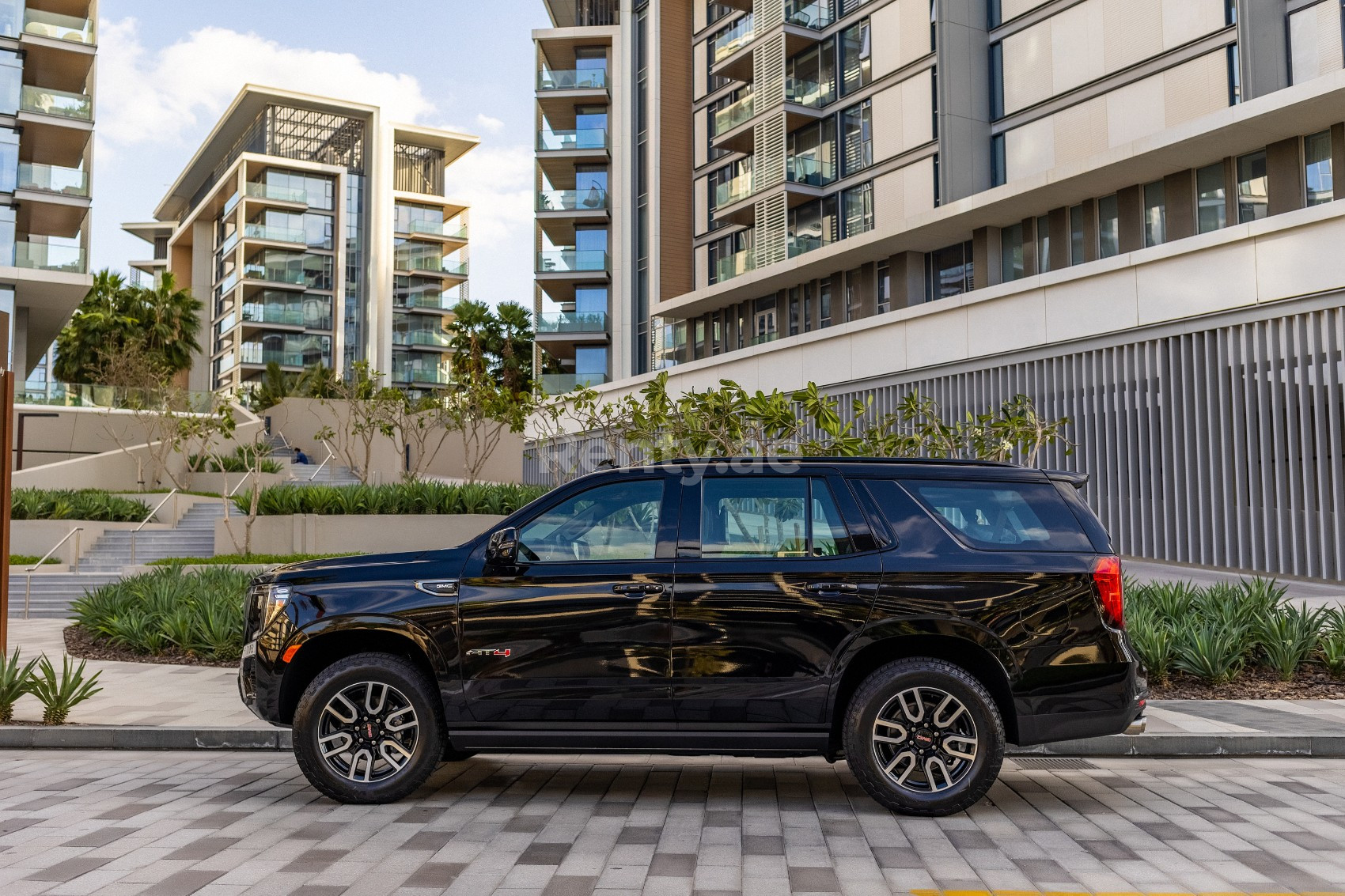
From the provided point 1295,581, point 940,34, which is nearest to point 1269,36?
point 940,34

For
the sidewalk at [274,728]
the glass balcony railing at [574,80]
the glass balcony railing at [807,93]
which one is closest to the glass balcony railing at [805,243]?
the glass balcony railing at [807,93]

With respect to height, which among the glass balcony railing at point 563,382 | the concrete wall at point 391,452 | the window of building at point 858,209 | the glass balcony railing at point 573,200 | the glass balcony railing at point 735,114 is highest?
the glass balcony railing at point 735,114

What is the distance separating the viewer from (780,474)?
654 cm

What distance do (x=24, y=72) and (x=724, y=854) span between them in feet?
170

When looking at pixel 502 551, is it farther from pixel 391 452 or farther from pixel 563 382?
pixel 391 452

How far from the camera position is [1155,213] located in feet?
89.8

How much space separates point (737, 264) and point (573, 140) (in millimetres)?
14246

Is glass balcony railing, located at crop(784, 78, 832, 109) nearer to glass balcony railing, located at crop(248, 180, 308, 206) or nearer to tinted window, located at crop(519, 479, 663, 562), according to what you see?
tinted window, located at crop(519, 479, 663, 562)

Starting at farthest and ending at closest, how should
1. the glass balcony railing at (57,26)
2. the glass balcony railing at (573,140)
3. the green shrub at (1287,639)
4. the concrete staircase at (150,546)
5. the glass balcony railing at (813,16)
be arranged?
the glass balcony railing at (573,140) < the glass balcony railing at (57,26) < the glass balcony railing at (813,16) < the concrete staircase at (150,546) < the green shrub at (1287,639)

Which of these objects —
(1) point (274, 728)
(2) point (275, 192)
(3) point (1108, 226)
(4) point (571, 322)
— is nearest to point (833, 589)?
(1) point (274, 728)

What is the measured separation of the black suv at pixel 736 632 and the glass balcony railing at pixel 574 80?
50.0 m

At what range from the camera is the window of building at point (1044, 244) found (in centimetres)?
Result: 3014

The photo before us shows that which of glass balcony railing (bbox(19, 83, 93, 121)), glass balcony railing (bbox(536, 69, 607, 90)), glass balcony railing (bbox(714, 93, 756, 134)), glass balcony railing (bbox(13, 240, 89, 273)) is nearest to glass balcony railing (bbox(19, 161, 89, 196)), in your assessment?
glass balcony railing (bbox(19, 83, 93, 121))

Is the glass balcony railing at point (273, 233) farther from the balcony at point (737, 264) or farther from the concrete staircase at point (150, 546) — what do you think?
the concrete staircase at point (150, 546)
